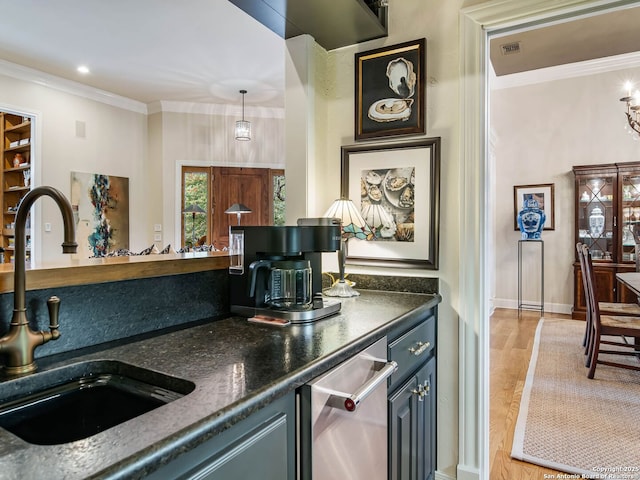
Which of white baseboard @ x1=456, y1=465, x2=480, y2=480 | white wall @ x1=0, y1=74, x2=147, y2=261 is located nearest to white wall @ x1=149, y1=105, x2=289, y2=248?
white wall @ x1=0, y1=74, x2=147, y2=261

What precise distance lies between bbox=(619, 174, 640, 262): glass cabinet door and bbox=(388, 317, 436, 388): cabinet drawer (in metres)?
4.58

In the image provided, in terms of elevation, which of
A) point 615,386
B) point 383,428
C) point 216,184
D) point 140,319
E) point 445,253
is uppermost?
point 216,184

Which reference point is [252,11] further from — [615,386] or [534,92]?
[534,92]

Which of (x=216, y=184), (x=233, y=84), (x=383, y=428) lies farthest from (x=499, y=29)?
(x=216, y=184)

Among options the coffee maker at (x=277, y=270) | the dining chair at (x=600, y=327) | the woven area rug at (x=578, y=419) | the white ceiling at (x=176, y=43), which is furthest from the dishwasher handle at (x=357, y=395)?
the white ceiling at (x=176, y=43)

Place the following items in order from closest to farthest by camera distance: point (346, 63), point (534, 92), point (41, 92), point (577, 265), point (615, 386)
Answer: point (346, 63) → point (615, 386) → point (41, 92) → point (577, 265) → point (534, 92)

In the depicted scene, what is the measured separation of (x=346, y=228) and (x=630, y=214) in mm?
4883

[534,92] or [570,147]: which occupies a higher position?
[534,92]

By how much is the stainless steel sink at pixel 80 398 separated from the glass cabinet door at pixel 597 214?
586 cm

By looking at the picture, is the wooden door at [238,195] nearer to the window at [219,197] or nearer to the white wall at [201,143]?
the window at [219,197]

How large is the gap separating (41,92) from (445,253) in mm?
5230

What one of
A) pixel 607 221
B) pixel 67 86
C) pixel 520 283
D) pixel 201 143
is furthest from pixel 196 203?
pixel 607 221

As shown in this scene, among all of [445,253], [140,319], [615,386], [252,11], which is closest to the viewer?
[140,319]

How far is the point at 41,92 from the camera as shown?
4855mm
